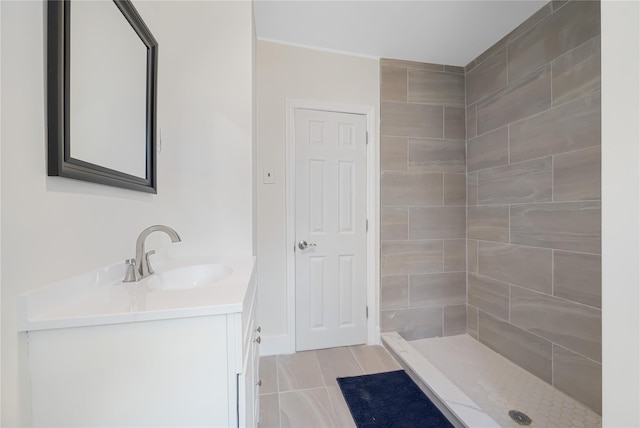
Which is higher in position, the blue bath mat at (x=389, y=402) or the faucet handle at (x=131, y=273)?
the faucet handle at (x=131, y=273)

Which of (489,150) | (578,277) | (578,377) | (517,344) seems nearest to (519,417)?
(578,377)

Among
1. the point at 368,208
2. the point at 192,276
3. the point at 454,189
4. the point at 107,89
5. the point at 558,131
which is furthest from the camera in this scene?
the point at 454,189

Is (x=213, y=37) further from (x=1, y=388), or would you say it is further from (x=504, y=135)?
(x=504, y=135)

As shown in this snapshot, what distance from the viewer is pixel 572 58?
1539 mm

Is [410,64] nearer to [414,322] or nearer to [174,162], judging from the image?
[174,162]

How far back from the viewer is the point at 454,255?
232cm

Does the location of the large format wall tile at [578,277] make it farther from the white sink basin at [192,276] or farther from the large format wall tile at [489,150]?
the white sink basin at [192,276]

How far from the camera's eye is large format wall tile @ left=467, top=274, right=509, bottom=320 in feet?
6.50

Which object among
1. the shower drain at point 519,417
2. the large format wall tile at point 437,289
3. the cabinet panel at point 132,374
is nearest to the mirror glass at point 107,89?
the cabinet panel at point 132,374

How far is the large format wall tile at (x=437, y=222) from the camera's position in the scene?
2256 millimetres

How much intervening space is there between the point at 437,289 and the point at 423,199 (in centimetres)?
82

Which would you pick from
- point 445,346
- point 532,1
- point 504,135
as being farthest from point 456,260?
point 532,1

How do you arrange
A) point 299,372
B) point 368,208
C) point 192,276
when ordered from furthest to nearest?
point 368,208 < point 299,372 < point 192,276

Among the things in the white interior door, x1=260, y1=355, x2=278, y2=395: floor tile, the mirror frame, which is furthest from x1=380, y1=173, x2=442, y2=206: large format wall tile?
the mirror frame
